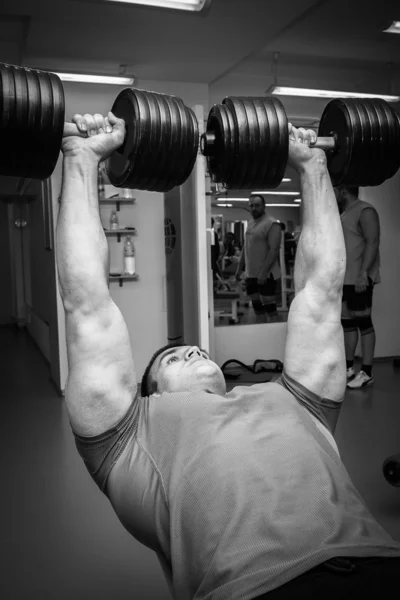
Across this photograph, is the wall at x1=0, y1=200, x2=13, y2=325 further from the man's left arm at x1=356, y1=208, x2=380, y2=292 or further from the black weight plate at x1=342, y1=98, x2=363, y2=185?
the black weight plate at x1=342, y1=98, x2=363, y2=185

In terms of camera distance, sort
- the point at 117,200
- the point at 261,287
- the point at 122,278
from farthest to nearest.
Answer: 1. the point at 261,287
2. the point at 122,278
3. the point at 117,200

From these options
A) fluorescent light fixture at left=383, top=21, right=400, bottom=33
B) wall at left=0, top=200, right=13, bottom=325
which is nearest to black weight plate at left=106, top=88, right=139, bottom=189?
fluorescent light fixture at left=383, top=21, right=400, bottom=33

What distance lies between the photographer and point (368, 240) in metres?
4.21

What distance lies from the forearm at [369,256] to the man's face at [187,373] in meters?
3.03

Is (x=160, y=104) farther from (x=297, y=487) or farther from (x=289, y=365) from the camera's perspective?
(x=297, y=487)

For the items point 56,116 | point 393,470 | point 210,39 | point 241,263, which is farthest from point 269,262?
point 56,116

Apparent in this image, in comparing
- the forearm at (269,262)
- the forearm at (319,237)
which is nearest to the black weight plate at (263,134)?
the forearm at (319,237)

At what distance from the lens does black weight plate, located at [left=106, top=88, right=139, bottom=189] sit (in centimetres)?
133

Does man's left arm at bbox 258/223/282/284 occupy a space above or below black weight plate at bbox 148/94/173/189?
below

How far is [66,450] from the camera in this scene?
3.09 m

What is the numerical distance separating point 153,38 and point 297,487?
11.7 ft

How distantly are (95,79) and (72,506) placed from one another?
2939mm

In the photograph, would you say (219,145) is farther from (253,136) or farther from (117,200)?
(117,200)

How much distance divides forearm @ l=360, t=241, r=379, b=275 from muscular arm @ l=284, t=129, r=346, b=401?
2907mm
